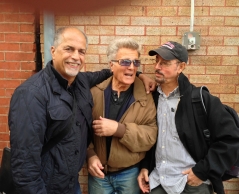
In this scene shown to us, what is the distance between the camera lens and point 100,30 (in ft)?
8.46

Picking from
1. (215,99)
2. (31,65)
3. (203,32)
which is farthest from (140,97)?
(31,65)

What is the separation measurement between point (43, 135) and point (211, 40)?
1.87m

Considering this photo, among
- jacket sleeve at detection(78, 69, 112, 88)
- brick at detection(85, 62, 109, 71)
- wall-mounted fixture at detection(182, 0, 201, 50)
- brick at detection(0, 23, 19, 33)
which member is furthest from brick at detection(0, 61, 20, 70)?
wall-mounted fixture at detection(182, 0, 201, 50)

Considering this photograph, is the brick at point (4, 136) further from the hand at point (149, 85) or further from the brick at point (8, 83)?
the hand at point (149, 85)

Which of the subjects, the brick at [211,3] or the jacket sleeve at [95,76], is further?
the brick at [211,3]

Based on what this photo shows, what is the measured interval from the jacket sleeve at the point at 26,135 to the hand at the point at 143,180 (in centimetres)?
99

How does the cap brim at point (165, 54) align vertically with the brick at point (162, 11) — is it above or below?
below

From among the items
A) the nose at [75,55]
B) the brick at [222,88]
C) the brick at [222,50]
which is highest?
the brick at [222,50]

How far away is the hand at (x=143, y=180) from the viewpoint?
85.8 inches

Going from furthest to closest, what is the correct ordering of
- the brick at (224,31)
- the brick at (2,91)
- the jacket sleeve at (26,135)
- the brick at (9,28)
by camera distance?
1. the brick at (2,91)
2. the brick at (224,31)
3. the brick at (9,28)
4. the jacket sleeve at (26,135)

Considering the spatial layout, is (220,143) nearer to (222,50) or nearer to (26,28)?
(222,50)

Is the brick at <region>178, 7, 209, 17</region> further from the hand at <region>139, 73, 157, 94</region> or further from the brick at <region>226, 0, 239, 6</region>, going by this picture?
the hand at <region>139, 73, 157, 94</region>

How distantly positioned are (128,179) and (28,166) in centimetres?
99

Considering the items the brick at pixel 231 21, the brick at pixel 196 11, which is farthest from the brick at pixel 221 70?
the brick at pixel 196 11
